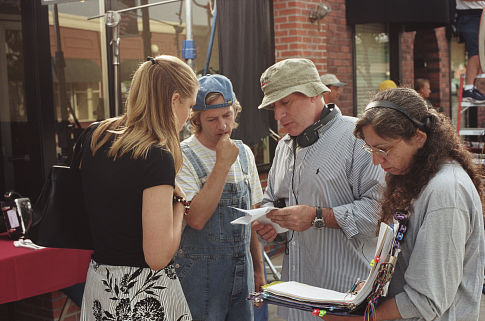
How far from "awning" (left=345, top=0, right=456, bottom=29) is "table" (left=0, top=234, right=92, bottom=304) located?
596 cm

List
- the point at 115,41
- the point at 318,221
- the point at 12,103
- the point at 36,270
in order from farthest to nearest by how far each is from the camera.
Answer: the point at 12,103, the point at 115,41, the point at 36,270, the point at 318,221

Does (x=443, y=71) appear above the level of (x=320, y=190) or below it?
above

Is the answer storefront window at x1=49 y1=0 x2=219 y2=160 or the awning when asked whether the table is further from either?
the awning

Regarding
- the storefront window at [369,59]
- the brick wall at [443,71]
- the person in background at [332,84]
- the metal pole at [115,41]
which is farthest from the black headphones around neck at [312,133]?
the brick wall at [443,71]

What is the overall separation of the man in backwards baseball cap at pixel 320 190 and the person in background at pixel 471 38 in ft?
15.5

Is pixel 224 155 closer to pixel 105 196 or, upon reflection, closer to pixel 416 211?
pixel 105 196

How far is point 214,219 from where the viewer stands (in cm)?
285

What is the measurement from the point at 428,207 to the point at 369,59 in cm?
796

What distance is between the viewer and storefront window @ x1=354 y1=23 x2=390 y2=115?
9.25m

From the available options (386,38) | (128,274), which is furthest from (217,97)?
(386,38)

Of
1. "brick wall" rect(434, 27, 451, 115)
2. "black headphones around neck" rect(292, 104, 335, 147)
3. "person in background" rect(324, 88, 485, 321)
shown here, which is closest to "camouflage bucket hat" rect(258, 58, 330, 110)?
"black headphones around neck" rect(292, 104, 335, 147)

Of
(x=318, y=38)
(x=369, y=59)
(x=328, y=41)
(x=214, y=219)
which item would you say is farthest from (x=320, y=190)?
(x=369, y=59)

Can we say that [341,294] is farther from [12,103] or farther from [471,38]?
[471,38]

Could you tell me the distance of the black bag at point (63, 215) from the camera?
8.04 ft
